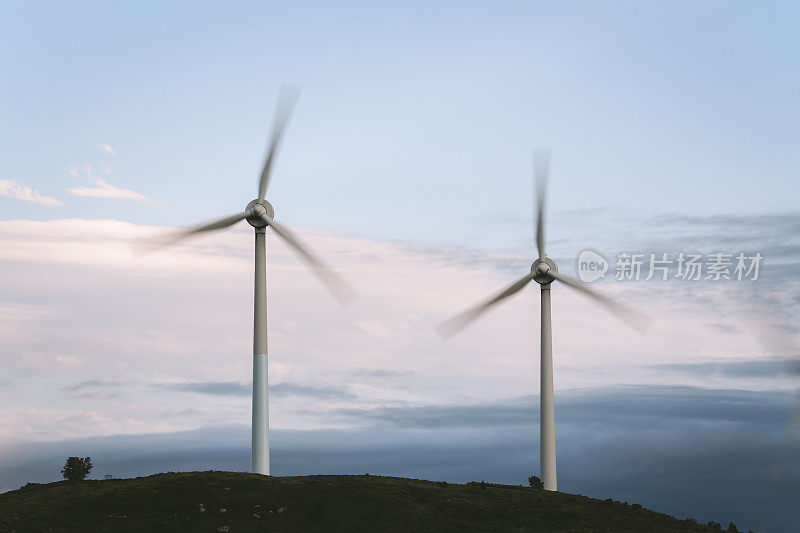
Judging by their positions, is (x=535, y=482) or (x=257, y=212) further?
(x=535, y=482)

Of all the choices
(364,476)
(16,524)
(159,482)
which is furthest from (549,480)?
(16,524)

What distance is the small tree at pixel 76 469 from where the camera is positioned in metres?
103

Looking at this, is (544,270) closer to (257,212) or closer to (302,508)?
(257,212)

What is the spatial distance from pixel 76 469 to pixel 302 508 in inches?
1350

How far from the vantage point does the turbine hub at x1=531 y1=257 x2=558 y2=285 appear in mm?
103875

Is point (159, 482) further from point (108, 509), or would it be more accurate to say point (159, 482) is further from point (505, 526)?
point (505, 526)

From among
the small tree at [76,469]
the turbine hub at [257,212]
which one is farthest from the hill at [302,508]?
the turbine hub at [257,212]

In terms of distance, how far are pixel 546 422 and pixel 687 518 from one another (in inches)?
678

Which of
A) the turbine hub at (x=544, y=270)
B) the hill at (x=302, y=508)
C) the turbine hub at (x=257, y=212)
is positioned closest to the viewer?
the hill at (x=302, y=508)

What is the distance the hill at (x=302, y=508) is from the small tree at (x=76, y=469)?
625cm

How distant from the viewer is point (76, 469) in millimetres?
103250

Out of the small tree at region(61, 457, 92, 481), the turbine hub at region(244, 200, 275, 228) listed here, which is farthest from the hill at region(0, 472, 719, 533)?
the turbine hub at region(244, 200, 275, 228)

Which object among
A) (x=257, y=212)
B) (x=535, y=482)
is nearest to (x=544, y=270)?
(x=535, y=482)

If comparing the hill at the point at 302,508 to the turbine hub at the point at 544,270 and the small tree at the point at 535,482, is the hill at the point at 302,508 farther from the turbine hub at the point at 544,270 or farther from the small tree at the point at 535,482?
the turbine hub at the point at 544,270
